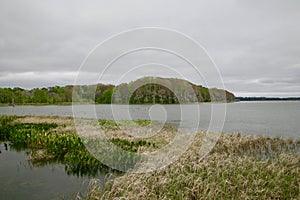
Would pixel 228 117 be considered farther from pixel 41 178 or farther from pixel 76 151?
pixel 41 178

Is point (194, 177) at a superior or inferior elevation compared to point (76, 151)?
superior

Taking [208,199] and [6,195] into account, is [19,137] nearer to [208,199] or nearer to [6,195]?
[6,195]

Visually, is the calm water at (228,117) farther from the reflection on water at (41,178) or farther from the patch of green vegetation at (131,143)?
the reflection on water at (41,178)

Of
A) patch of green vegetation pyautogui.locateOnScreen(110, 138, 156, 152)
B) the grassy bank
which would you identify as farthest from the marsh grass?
patch of green vegetation pyautogui.locateOnScreen(110, 138, 156, 152)

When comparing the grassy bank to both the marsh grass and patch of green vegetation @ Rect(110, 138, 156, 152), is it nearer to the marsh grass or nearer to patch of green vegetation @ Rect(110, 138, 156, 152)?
the marsh grass

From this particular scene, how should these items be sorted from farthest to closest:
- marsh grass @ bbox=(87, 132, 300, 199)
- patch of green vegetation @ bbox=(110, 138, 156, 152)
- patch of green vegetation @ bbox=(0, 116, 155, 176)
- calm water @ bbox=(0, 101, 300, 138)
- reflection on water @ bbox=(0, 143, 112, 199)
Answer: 1. calm water @ bbox=(0, 101, 300, 138)
2. patch of green vegetation @ bbox=(110, 138, 156, 152)
3. patch of green vegetation @ bbox=(0, 116, 155, 176)
4. reflection on water @ bbox=(0, 143, 112, 199)
5. marsh grass @ bbox=(87, 132, 300, 199)

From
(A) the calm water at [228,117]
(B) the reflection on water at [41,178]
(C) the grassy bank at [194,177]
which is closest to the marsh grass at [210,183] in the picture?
(C) the grassy bank at [194,177]

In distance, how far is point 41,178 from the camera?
8859 mm

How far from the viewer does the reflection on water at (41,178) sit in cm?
750

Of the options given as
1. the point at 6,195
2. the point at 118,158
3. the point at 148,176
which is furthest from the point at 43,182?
the point at 148,176

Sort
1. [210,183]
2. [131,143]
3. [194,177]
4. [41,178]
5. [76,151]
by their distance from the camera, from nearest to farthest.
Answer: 1. [210,183]
2. [194,177]
3. [41,178]
4. [76,151]
5. [131,143]

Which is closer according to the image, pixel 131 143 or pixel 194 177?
pixel 194 177

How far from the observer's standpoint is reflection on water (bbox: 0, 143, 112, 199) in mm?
7498

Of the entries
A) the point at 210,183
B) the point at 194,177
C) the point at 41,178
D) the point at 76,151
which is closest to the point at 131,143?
the point at 76,151
